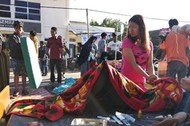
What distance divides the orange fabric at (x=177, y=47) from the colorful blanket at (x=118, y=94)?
147cm

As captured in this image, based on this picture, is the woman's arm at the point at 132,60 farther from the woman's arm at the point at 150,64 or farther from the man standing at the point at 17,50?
the man standing at the point at 17,50

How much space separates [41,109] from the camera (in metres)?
2.27

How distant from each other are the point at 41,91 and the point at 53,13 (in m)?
12.9

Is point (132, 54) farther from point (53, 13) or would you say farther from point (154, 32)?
point (53, 13)

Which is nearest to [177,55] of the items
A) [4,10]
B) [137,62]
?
[137,62]

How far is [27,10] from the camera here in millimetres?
17156

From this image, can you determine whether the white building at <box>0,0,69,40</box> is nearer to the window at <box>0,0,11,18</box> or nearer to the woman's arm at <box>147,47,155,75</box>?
the window at <box>0,0,11,18</box>

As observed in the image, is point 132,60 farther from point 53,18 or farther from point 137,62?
point 53,18

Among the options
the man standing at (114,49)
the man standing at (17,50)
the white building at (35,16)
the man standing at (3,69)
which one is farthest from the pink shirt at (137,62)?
the white building at (35,16)

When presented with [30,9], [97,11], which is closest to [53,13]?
[30,9]

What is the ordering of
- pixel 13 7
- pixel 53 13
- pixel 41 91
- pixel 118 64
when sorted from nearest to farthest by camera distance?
pixel 41 91
pixel 118 64
pixel 13 7
pixel 53 13

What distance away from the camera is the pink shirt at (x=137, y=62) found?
2.42 metres

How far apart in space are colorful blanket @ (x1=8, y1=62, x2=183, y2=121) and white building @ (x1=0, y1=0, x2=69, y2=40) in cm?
1433

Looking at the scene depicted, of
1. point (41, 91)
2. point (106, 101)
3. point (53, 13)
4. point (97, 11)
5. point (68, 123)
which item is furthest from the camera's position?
point (53, 13)
